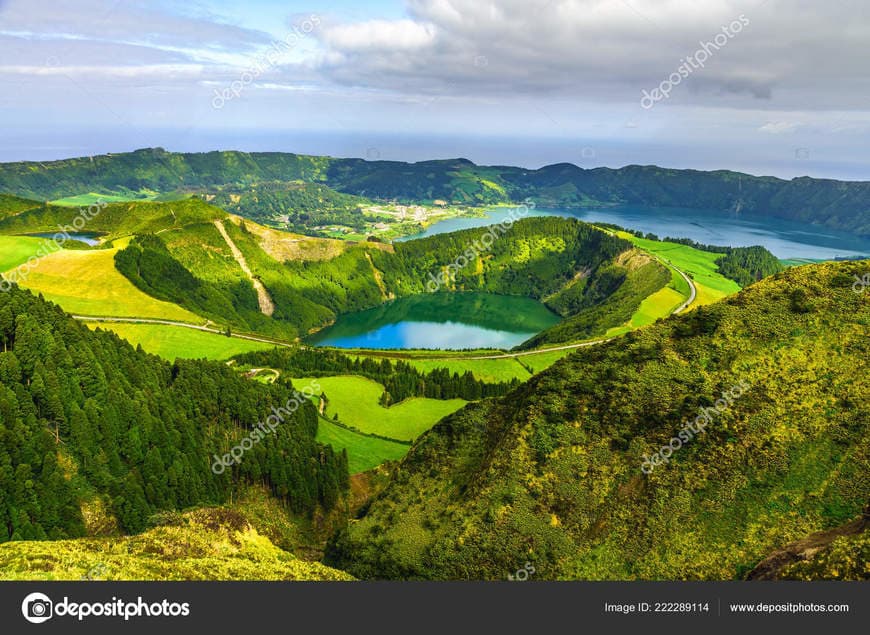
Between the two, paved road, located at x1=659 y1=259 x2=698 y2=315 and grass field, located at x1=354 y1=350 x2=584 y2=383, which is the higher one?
paved road, located at x1=659 y1=259 x2=698 y2=315

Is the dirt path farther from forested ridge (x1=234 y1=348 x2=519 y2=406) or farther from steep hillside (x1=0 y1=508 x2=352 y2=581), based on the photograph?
steep hillside (x1=0 y1=508 x2=352 y2=581)

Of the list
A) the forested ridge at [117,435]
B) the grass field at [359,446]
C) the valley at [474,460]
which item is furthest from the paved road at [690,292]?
the forested ridge at [117,435]

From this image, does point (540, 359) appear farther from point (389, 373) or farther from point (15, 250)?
point (15, 250)

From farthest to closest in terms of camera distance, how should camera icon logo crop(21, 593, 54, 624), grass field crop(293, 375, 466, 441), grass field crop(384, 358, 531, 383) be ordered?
grass field crop(384, 358, 531, 383)
grass field crop(293, 375, 466, 441)
camera icon logo crop(21, 593, 54, 624)

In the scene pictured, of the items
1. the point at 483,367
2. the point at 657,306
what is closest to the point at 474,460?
the point at 483,367

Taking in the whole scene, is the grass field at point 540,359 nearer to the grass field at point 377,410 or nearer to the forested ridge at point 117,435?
the grass field at point 377,410

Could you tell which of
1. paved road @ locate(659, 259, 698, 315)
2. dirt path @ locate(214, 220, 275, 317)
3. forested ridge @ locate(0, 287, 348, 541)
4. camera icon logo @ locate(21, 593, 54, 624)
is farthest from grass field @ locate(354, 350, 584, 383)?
camera icon logo @ locate(21, 593, 54, 624)

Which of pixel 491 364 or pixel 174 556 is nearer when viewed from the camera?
pixel 174 556
